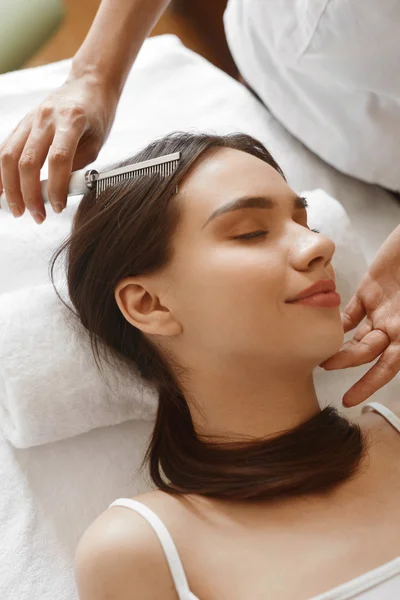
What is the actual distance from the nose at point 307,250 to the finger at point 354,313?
0.26 m

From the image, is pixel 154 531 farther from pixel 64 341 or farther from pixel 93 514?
pixel 64 341

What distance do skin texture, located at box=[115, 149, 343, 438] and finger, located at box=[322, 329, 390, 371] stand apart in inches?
2.5

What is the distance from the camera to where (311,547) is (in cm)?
89

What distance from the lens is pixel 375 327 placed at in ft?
3.64

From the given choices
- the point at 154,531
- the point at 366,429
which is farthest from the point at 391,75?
the point at 154,531

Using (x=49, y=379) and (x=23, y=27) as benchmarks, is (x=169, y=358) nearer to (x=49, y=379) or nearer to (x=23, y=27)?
(x=49, y=379)

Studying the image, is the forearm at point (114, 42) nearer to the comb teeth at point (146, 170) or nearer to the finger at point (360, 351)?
the comb teeth at point (146, 170)

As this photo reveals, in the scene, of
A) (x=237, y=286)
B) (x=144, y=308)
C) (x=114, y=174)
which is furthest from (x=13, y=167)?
(x=237, y=286)

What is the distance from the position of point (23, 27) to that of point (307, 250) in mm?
1154

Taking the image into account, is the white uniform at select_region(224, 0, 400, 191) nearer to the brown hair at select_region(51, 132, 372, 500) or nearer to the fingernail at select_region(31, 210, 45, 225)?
the brown hair at select_region(51, 132, 372, 500)

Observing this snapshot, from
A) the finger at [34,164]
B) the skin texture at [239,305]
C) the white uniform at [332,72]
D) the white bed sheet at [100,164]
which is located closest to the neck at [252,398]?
the skin texture at [239,305]

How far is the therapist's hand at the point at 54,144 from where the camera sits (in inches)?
38.5

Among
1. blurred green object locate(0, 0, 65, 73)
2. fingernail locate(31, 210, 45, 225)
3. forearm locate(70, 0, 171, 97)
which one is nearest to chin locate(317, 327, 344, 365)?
fingernail locate(31, 210, 45, 225)

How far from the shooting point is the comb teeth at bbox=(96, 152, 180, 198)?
986mm
